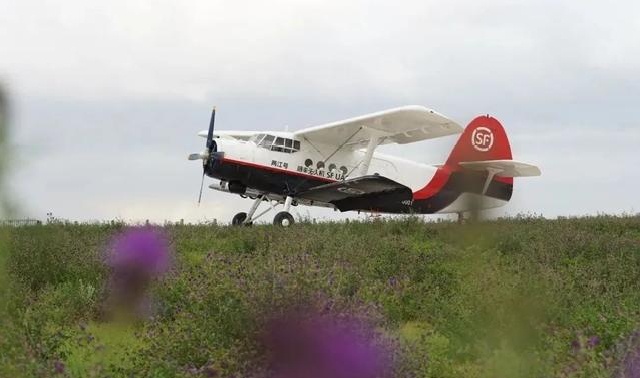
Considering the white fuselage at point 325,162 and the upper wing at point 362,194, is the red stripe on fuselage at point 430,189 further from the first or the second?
the upper wing at point 362,194

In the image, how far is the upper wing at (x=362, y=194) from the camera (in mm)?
16812

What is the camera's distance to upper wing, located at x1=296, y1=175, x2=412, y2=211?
16.8 meters

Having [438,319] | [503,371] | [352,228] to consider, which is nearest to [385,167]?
[352,228]

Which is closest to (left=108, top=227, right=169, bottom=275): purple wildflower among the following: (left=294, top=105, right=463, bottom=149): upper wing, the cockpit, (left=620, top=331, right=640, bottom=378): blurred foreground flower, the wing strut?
(left=620, top=331, right=640, bottom=378): blurred foreground flower

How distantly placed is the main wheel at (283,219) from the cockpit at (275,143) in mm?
1831

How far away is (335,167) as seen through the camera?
17.9m

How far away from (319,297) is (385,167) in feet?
52.7

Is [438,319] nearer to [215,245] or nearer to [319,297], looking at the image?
[319,297]

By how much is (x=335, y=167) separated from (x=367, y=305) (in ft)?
46.8

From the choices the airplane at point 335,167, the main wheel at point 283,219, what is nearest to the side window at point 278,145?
the airplane at point 335,167

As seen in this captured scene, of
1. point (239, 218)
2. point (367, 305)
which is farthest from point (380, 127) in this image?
point (367, 305)

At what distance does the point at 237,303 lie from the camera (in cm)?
406

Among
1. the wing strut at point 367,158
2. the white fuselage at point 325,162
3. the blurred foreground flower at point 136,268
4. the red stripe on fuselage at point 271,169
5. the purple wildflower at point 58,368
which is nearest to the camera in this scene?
the blurred foreground flower at point 136,268

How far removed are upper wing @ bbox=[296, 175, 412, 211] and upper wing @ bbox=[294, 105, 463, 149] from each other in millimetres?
1328
